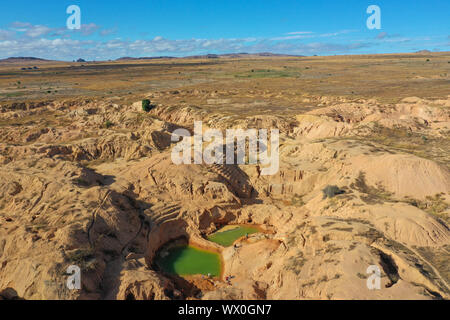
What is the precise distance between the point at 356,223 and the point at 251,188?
1007 centimetres

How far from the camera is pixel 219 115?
4150 cm

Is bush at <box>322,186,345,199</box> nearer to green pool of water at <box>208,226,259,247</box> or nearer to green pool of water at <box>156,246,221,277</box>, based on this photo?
green pool of water at <box>208,226,259,247</box>

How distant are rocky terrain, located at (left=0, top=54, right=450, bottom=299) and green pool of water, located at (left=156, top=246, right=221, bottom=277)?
2.41 feet

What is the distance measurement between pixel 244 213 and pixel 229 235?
2.19m

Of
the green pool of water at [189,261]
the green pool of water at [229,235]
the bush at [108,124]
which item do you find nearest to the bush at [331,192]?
the green pool of water at [229,235]

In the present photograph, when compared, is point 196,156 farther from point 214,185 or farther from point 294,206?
point 294,206

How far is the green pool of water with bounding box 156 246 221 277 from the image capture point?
17984mm

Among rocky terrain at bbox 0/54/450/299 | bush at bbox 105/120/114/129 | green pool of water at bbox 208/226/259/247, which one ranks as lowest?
green pool of water at bbox 208/226/259/247

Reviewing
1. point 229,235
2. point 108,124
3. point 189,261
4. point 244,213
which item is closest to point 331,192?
point 244,213

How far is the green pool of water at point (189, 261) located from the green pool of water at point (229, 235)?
4.36 ft

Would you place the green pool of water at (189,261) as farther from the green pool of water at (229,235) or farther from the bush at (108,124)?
the bush at (108,124)

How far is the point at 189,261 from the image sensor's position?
18.9 meters

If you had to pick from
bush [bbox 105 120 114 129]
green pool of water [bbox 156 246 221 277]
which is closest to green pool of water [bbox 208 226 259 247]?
green pool of water [bbox 156 246 221 277]

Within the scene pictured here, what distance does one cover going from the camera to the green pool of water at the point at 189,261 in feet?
59.0
